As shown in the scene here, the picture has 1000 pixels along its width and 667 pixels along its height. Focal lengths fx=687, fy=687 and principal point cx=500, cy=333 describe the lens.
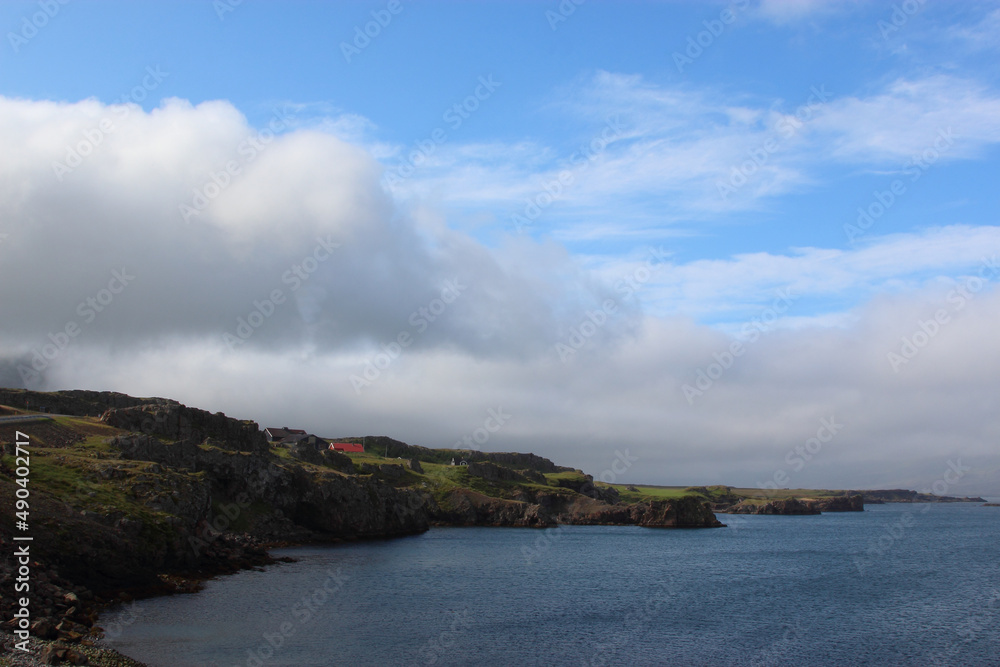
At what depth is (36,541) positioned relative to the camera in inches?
1967

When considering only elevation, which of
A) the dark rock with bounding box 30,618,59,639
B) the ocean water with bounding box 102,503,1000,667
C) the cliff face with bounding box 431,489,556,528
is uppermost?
the dark rock with bounding box 30,618,59,639

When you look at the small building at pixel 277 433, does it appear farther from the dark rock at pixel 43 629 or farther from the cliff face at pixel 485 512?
the dark rock at pixel 43 629

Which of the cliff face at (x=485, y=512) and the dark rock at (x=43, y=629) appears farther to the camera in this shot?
the cliff face at (x=485, y=512)

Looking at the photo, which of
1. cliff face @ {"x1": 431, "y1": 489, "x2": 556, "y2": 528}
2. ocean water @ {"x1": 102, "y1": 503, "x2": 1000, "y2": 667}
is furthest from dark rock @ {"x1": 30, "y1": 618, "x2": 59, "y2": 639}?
cliff face @ {"x1": 431, "y1": 489, "x2": 556, "y2": 528}

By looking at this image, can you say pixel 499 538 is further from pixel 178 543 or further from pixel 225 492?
pixel 178 543

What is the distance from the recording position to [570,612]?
58688mm

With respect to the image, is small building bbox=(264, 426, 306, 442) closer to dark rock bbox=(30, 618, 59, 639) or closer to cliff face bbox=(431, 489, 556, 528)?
cliff face bbox=(431, 489, 556, 528)

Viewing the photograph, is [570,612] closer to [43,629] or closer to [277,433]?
[43,629]

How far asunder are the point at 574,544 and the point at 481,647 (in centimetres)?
8351

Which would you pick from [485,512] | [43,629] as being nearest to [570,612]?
[43,629]

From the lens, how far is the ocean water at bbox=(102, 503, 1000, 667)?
43625mm

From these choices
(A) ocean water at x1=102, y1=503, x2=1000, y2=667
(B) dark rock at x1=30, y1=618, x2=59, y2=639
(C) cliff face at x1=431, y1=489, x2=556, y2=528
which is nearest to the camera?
(B) dark rock at x1=30, y1=618, x2=59, y2=639

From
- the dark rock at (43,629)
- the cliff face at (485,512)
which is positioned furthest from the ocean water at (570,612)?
the cliff face at (485,512)

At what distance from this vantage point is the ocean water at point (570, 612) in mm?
43625
